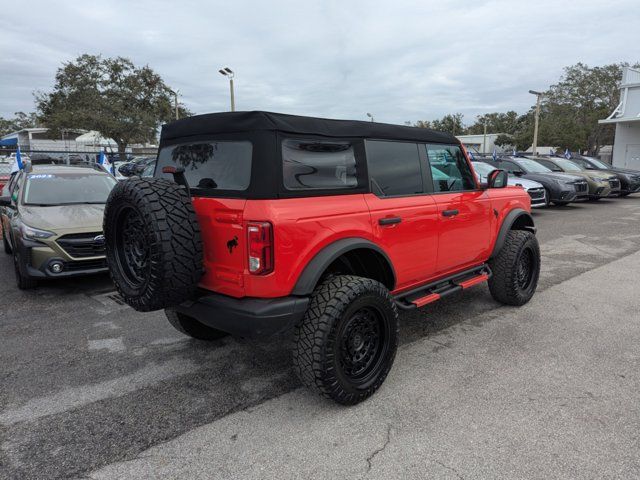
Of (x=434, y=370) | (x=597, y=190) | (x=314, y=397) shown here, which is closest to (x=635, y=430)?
(x=434, y=370)

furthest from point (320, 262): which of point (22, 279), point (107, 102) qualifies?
point (107, 102)

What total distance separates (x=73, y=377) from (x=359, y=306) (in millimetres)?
2298

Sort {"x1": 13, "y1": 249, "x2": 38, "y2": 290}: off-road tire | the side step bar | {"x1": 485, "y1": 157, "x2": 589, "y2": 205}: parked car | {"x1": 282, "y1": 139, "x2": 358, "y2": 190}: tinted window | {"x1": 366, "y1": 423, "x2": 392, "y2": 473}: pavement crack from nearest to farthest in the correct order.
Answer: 1. {"x1": 366, "y1": 423, "x2": 392, "y2": 473}: pavement crack
2. {"x1": 282, "y1": 139, "x2": 358, "y2": 190}: tinted window
3. the side step bar
4. {"x1": 13, "y1": 249, "x2": 38, "y2": 290}: off-road tire
5. {"x1": 485, "y1": 157, "x2": 589, "y2": 205}: parked car

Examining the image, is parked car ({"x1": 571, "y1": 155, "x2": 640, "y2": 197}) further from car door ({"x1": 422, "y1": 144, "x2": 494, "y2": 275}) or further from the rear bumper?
the rear bumper

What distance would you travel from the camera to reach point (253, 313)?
8.57 ft

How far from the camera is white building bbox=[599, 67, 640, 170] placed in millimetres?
25188

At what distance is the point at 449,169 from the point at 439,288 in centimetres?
113

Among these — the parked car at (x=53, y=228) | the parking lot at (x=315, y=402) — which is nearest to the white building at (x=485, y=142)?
the parked car at (x=53, y=228)

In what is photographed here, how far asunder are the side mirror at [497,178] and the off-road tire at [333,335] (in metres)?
2.11

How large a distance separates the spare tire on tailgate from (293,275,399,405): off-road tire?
0.78 meters

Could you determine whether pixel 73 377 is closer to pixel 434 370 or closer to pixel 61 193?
pixel 434 370

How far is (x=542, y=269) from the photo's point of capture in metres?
6.62

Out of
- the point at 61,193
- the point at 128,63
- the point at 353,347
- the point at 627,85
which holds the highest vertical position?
the point at 128,63

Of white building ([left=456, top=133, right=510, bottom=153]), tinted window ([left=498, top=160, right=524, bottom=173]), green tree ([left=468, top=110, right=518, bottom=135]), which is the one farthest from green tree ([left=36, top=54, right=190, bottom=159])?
green tree ([left=468, top=110, right=518, bottom=135])
